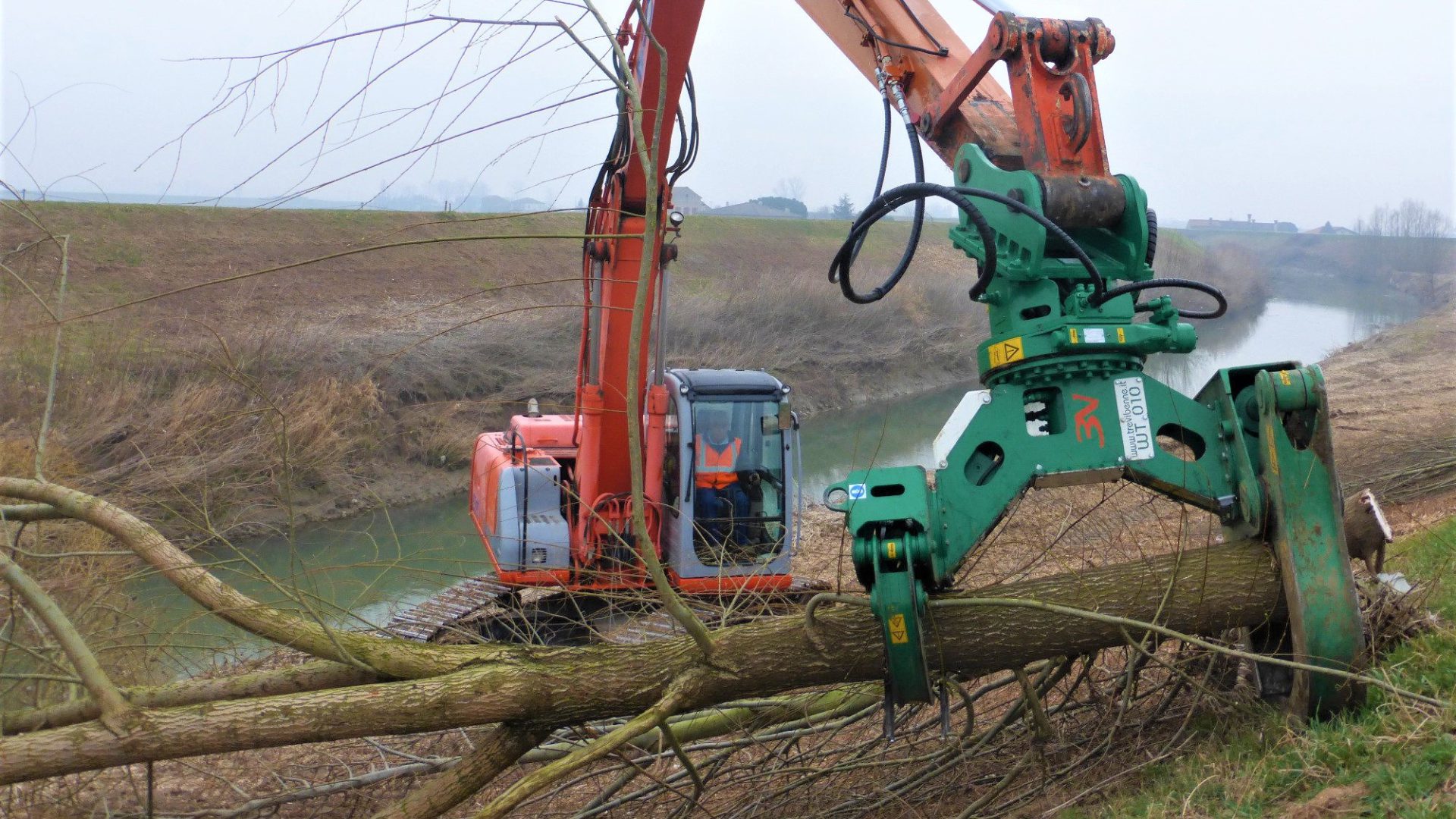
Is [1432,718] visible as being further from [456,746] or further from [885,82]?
[456,746]

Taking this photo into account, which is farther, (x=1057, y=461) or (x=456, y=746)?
(x=456, y=746)

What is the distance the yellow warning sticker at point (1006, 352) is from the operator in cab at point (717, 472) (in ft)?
13.3

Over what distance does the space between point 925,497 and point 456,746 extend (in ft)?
10.0

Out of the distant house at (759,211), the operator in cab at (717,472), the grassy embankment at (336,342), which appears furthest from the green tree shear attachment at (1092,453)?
the distant house at (759,211)

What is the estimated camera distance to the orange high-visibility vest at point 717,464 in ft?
24.2

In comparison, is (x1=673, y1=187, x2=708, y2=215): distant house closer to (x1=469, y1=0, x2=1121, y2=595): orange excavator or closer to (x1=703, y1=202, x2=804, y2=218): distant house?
(x1=469, y1=0, x2=1121, y2=595): orange excavator

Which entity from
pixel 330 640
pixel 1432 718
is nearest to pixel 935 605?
pixel 1432 718

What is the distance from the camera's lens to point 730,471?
746cm

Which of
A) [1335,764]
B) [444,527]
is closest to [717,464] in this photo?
[1335,764]

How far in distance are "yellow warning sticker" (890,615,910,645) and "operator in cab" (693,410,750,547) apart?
4.22m

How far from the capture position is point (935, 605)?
3.25 m

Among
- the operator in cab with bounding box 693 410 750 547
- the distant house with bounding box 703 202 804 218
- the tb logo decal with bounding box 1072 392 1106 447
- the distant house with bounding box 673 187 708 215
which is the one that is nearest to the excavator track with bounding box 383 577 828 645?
the operator in cab with bounding box 693 410 750 547

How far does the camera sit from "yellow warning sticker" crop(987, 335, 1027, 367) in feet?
10.9

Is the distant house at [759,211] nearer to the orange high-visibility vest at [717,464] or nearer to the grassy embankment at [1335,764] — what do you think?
the orange high-visibility vest at [717,464]
